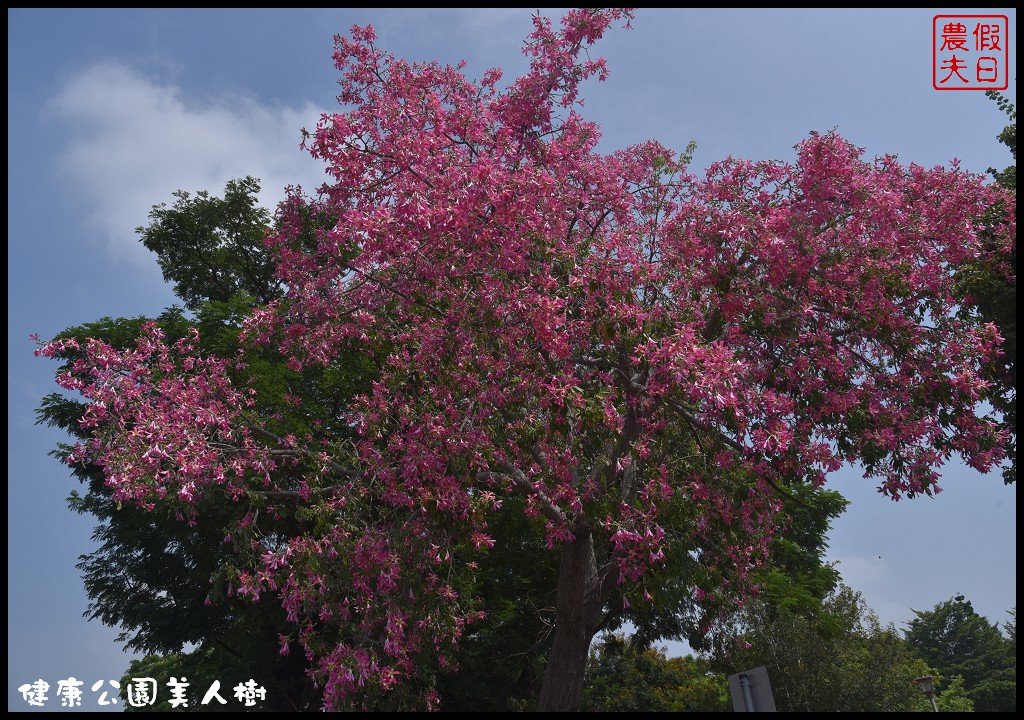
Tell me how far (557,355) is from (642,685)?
20.2 m

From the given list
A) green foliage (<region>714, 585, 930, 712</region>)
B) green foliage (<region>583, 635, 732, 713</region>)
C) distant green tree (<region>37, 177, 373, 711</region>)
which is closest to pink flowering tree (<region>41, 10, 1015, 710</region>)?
distant green tree (<region>37, 177, 373, 711</region>)

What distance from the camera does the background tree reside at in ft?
171

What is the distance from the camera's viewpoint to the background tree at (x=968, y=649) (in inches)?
2047

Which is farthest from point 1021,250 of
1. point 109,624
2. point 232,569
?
point 109,624

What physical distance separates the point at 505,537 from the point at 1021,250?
12.8 meters

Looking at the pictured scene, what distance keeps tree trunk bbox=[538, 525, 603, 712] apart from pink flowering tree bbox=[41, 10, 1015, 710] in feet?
0.11

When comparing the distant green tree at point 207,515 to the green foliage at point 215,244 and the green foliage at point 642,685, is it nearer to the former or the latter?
the green foliage at point 215,244

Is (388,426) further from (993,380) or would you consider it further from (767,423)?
(993,380)

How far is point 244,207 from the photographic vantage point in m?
25.2

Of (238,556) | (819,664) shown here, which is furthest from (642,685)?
(238,556)

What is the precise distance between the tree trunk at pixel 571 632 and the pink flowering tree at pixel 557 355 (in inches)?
1.4

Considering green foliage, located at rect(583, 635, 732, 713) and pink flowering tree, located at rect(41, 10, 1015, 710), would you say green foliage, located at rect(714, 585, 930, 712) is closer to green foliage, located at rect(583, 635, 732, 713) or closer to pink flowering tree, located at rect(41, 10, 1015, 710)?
green foliage, located at rect(583, 635, 732, 713)

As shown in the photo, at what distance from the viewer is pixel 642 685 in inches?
1046

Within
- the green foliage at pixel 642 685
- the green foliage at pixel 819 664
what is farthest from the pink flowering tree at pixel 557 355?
the green foliage at pixel 642 685
